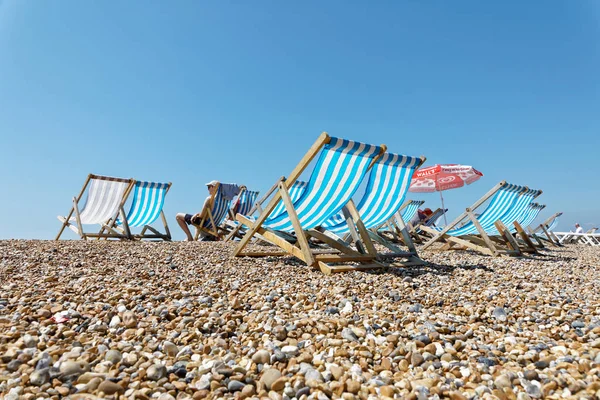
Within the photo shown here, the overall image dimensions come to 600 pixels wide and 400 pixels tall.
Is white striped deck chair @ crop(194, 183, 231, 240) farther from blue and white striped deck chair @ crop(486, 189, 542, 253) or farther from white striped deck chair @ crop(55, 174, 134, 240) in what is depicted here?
blue and white striped deck chair @ crop(486, 189, 542, 253)

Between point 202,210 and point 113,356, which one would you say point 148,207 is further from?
point 113,356

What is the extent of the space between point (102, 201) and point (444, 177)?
12.1 m

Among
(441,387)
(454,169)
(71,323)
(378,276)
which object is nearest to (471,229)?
(378,276)

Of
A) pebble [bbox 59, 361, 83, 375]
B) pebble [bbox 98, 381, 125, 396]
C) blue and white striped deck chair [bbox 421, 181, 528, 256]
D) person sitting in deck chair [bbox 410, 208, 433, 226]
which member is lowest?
pebble [bbox 98, 381, 125, 396]

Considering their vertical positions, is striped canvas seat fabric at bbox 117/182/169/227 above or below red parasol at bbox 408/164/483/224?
below

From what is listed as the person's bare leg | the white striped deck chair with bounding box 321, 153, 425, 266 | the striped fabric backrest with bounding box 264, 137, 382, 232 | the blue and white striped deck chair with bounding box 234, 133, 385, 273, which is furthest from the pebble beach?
the person's bare leg

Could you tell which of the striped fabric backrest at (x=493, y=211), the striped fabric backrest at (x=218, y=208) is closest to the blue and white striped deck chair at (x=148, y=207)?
the striped fabric backrest at (x=218, y=208)

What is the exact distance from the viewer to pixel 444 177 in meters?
15.0

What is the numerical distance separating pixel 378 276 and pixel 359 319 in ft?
5.01

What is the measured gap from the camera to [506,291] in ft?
10.6

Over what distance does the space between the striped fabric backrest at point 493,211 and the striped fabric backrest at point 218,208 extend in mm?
5504

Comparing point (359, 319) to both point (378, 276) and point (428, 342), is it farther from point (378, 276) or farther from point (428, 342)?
point (378, 276)

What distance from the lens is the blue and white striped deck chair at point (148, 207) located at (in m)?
8.52

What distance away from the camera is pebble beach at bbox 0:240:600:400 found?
1.55m
